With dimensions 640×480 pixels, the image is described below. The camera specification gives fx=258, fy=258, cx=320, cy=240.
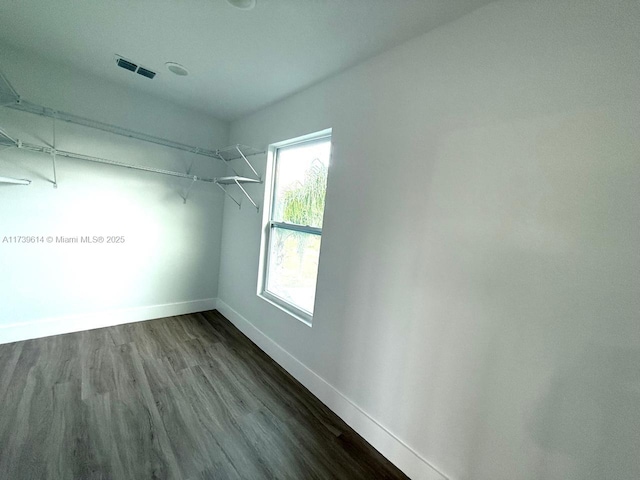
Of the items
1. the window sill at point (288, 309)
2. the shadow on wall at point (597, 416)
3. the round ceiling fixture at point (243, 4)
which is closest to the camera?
the shadow on wall at point (597, 416)

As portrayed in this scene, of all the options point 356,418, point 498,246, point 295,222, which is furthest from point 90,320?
point 498,246

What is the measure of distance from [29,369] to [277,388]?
6.24 ft

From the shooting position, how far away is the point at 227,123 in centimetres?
337

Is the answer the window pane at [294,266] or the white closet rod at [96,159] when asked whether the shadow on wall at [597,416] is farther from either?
the white closet rod at [96,159]

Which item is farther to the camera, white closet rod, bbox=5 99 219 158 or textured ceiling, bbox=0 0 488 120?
white closet rod, bbox=5 99 219 158

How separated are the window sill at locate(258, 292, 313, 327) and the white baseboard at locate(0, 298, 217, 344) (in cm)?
125

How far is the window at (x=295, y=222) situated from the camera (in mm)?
2254

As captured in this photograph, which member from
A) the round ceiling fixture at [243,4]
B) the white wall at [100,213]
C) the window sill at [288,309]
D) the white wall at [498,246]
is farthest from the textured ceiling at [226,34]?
the window sill at [288,309]

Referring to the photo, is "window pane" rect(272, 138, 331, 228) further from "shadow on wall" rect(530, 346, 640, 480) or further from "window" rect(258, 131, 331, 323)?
"shadow on wall" rect(530, 346, 640, 480)

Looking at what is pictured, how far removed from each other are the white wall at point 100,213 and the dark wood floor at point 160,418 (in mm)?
428

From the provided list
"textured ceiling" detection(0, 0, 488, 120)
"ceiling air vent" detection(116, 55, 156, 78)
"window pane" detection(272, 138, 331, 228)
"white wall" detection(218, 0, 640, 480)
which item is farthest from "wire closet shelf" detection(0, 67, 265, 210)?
"white wall" detection(218, 0, 640, 480)

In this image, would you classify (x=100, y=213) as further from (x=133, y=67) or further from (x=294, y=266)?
(x=294, y=266)

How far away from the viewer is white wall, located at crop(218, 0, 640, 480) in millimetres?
920

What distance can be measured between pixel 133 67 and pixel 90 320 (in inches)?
97.7
